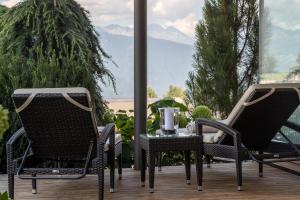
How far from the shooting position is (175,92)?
27.6ft

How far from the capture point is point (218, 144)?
483 cm

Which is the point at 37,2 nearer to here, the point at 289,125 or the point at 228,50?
the point at 228,50

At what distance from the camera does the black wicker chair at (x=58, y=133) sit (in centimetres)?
398

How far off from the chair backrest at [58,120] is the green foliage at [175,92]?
14.0 ft

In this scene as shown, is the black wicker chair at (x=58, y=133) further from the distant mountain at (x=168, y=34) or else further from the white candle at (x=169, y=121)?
the distant mountain at (x=168, y=34)

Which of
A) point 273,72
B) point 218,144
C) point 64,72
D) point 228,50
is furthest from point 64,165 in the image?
point 228,50

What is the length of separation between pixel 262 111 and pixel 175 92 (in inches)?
150

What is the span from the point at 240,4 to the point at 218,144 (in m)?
3.91

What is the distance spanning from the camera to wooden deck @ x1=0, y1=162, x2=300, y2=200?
430 cm

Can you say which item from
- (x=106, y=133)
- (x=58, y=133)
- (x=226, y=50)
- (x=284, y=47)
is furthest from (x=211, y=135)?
(x=226, y=50)

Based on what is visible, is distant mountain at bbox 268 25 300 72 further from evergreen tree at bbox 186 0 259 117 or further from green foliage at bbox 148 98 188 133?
green foliage at bbox 148 98 188 133


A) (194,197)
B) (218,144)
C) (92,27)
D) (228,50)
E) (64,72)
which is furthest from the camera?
(228,50)

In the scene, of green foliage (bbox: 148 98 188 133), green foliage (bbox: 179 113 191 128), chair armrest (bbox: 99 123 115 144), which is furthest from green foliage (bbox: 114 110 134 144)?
chair armrest (bbox: 99 123 115 144)

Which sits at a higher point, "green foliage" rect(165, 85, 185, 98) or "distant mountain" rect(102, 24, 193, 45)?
"distant mountain" rect(102, 24, 193, 45)
